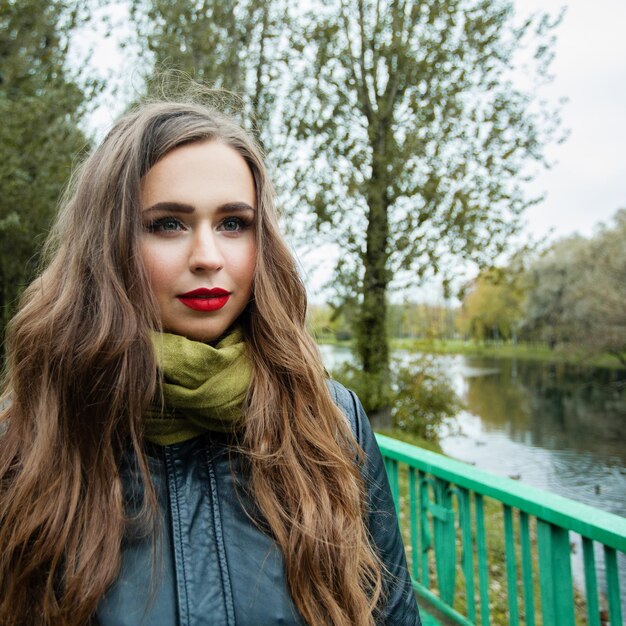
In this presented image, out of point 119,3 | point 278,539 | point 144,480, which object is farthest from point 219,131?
point 119,3

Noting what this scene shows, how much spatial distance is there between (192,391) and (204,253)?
1.02ft

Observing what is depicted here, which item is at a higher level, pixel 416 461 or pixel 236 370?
pixel 236 370

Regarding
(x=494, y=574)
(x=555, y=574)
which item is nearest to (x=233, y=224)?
(x=555, y=574)

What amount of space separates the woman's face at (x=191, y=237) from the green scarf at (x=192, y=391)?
7cm

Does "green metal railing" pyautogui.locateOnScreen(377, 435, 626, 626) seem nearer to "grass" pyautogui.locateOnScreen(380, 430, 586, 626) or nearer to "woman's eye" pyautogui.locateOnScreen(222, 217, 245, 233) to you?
"grass" pyautogui.locateOnScreen(380, 430, 586, 626)

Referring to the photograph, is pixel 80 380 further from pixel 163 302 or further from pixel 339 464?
pixel 339 464

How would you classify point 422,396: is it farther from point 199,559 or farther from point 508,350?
point 508,350

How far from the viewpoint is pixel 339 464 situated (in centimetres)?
144

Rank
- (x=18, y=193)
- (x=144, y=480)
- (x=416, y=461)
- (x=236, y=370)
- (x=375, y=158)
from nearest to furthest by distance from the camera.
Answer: (x=144, y=480) < (x=236, y=370) < (x=416, y=461) < (x=18, y=193) < (x=375, y=158)

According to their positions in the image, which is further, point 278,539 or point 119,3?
point 119,3

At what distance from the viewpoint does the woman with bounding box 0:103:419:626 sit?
4.00 feet

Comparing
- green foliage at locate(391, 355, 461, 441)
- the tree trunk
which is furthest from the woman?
green foliage at locate(391, 355, 461, 441)

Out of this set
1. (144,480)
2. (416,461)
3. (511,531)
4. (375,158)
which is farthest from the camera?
(375,158)

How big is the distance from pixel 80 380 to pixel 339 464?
2.09ft
